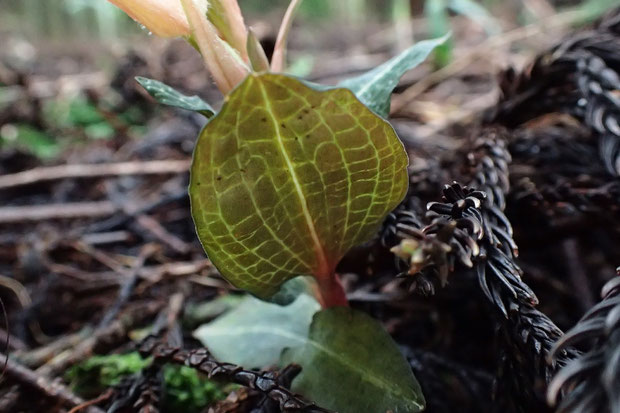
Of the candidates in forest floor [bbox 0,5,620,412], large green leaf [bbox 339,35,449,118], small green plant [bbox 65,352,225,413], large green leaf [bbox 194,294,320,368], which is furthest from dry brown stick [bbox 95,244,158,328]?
large green leaf [bbox 339,35,449,118]

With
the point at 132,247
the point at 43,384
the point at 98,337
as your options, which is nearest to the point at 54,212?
the point at 132,247

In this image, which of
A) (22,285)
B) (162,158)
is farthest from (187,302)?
(162,158)

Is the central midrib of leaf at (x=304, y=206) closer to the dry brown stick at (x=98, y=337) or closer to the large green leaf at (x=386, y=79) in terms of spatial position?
the large green leaf at (x=386, y=79)

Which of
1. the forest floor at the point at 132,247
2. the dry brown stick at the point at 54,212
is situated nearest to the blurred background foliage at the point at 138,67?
the forest floor at the point at 132,247

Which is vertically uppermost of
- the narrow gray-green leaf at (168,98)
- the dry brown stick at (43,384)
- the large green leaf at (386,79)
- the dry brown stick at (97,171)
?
the narrow gray-green leaf at (168,98)

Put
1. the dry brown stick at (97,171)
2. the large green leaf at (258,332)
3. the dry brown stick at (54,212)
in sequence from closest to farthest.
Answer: the large green leaf at (258,332), the dry brown stick at (54,212), the dry brown stick at (97,171)

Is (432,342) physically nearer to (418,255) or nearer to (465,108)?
(418,255)

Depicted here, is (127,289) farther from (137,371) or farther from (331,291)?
(331,291)
